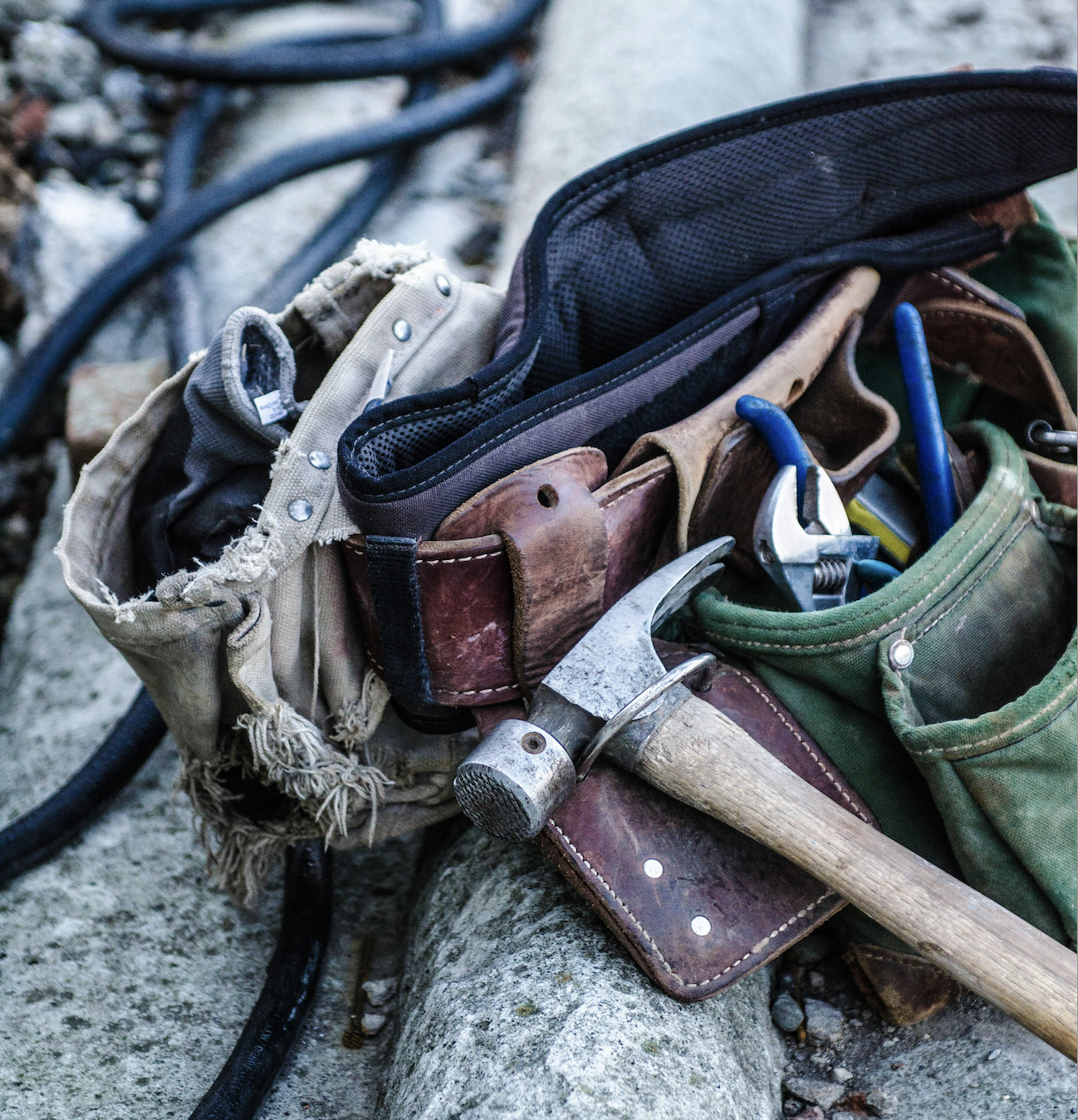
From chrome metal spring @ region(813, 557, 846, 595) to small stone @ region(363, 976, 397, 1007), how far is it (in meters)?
0.75

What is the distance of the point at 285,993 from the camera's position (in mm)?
1188

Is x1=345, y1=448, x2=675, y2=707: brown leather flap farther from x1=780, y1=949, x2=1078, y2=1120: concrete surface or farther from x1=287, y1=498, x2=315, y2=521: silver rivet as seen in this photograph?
x1=780, y1=949, x2=1078, y2=1120: concrete surface

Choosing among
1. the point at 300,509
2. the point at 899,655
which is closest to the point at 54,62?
the point at 300,509

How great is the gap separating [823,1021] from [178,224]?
205cm

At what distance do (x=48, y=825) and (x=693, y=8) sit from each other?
8.19 feet

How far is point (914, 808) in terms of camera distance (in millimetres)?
1077

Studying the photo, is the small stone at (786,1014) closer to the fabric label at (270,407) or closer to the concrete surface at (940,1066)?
the concrete surface at (940,1066)

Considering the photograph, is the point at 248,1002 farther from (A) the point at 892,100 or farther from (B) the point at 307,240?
(B) the point at 307,240

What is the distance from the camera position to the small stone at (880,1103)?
1054mm

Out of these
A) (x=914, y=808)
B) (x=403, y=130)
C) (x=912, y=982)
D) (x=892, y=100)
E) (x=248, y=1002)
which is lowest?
(x=248, y=1002)

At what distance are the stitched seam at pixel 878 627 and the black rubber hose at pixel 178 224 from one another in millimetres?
1598

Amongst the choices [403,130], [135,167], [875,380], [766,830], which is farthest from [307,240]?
[766,830]

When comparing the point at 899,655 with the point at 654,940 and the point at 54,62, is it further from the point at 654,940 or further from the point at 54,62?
the point at 54,62

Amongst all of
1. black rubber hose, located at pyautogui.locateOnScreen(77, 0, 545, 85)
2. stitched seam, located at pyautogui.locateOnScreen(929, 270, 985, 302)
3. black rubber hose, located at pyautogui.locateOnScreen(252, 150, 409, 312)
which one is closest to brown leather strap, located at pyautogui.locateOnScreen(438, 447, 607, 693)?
stitched seam, located at pyautogui.locateOnScreen(929, 270, 985, 302)
